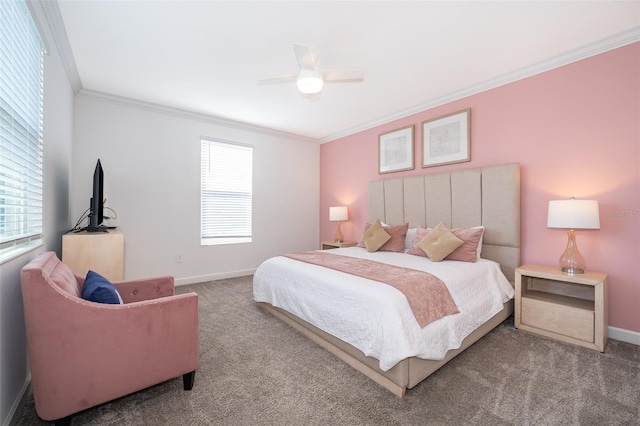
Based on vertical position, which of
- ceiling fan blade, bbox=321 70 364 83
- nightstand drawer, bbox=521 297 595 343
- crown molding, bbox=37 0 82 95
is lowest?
nightstand drawer, bbox=521 297 595 343

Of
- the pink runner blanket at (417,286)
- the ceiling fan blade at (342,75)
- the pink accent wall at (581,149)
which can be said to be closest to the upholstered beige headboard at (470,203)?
the pink accent wall at (581,149)

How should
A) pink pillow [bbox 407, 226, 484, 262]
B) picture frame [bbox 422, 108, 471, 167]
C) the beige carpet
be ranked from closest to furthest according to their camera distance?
the beige carpet < pink pillow [bbox 407, 226, 484, 262] < picture frame [bbox 422, 108, 471, 167]

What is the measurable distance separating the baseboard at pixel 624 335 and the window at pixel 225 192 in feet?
15.4

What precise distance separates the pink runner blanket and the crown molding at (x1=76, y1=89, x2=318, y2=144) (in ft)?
10.5

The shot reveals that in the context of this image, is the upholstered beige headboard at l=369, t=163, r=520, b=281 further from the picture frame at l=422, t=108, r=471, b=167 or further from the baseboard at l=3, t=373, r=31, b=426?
the baseboard at l=3, t=373, r=31, b=426

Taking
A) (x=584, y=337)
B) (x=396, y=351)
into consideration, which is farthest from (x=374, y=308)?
(x=584, y=337)

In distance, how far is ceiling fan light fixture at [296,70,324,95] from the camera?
2.37 metres

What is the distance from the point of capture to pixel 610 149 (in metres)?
2.59

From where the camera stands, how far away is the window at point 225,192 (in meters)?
4.62

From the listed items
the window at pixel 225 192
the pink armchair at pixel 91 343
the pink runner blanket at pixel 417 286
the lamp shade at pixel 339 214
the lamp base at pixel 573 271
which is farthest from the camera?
the lamp shade at pixel 339 214

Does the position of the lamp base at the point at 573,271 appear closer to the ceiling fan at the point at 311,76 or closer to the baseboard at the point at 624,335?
the baseboard at the point at 624,335

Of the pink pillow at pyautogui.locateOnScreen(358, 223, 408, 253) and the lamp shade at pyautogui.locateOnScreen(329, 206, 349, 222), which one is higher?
the lamp shade at pyautogui.locateOnScreen(329, 206, 349, 222)

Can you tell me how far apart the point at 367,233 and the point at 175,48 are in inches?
118

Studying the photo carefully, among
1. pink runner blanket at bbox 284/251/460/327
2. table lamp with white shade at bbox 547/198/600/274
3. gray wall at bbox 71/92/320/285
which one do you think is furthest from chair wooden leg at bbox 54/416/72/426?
table lamp with white shade at bbox 547/198/600/274
